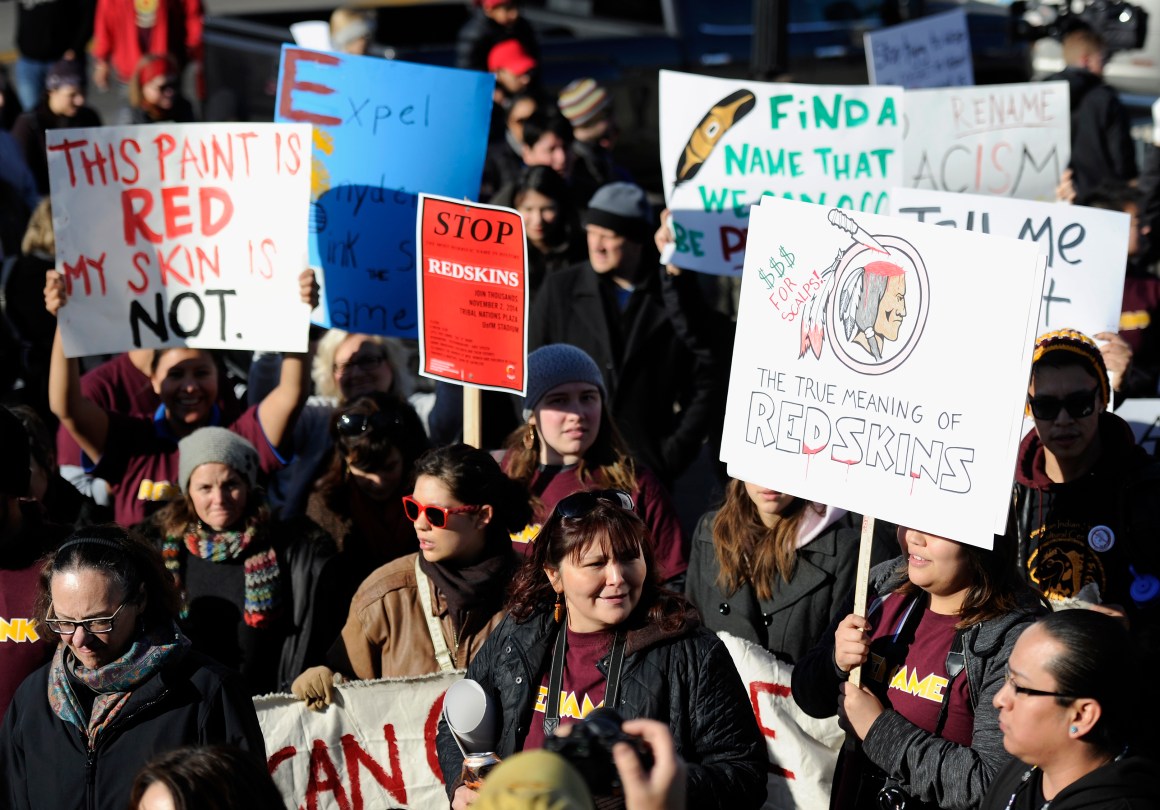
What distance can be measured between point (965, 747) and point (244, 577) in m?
2.25

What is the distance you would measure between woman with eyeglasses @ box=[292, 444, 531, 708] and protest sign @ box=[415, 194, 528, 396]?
0.75m

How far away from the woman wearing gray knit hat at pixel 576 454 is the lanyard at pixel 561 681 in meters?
1.28

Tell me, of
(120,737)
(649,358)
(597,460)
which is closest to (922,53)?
(649,358)

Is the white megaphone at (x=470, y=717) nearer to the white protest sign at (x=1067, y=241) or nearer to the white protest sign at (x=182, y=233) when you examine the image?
the white protest sign at (x=182, y=233)

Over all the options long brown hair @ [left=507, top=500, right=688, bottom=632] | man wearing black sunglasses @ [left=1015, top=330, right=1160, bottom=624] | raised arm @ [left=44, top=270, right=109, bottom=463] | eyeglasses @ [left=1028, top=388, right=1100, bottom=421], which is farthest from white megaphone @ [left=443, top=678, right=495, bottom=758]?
raised arm @ [left=44, top=270, right=109, bottom=463]

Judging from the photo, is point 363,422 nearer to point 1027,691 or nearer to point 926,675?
point 926,675

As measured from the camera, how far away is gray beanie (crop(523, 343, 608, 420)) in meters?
4.96

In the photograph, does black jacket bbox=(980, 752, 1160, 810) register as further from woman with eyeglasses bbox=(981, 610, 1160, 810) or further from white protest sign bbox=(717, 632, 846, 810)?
white protest sign bbox=(717, 632, 846, 810)

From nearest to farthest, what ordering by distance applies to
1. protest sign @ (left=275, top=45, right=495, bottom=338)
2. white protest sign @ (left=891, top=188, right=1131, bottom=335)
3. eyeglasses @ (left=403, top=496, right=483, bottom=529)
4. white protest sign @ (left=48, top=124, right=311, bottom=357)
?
eyeglasses @ (left=403, top=496, right=483, bottom=529), white protest sign @ (left=48, top=124, right=311, bottom=357), white protest sign @ (left=891, top=188, right=1131, bottom=335), protest sign @ (left=275, top=45, right=495, bottom=338)

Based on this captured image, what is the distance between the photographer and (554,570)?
3596 millimetres

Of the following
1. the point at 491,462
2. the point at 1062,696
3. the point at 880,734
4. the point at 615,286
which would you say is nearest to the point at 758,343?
the point at 491,462

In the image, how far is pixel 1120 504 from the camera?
4523 millimetres

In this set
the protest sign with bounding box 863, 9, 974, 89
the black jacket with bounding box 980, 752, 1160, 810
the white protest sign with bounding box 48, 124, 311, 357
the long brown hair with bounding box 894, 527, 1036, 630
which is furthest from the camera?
the protest sign with bounding box 863, 9, 974, 89

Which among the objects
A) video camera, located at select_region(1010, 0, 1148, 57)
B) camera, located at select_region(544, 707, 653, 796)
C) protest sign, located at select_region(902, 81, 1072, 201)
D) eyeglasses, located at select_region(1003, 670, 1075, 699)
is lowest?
eyeglasses, located at select_region(1003, 670, 1075, 699)
